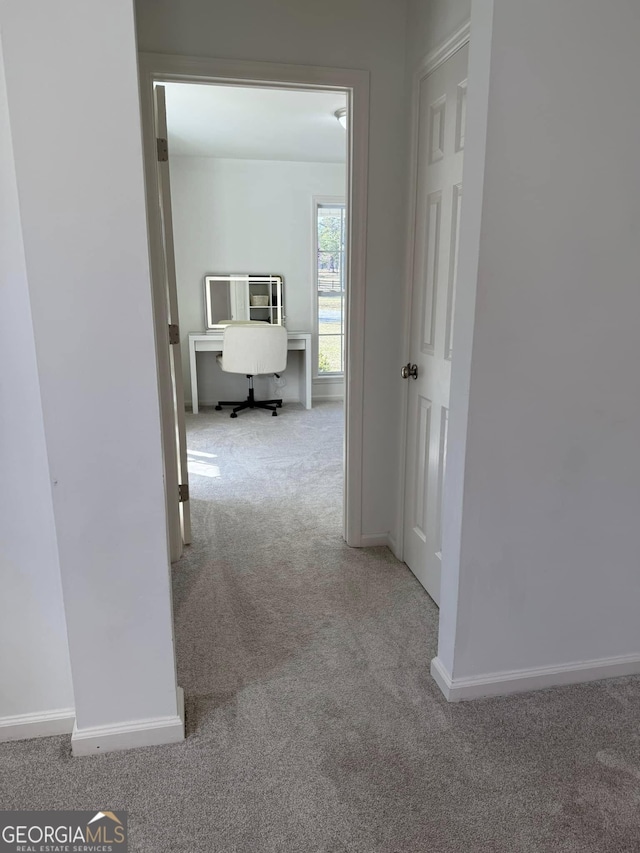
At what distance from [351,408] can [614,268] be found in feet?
4.14

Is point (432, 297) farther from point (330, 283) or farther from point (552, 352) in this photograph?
point (330, 283)

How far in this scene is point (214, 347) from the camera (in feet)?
18.0

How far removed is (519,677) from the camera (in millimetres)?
1823

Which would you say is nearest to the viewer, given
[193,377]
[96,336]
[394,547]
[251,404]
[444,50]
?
[96,336]

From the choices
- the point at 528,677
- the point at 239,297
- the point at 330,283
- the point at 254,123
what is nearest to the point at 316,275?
the point at 330,283

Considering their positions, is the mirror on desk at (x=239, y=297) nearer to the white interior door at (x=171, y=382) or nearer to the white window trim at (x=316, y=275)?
the white window trim at (x=316, y=275)

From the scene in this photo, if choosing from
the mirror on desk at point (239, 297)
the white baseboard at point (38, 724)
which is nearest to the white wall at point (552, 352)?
the white baseboard at point (38, 724)

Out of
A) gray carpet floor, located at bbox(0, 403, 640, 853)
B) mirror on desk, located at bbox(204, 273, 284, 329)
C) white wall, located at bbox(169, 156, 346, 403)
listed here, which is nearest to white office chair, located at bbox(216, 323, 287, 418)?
mirror on desk, located at bbox(204, 273, 284, 329)

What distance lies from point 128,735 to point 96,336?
107cm

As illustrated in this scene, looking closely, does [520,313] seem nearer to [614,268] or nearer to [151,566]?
Answer: [614,268]

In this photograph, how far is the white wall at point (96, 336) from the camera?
4.01 feet

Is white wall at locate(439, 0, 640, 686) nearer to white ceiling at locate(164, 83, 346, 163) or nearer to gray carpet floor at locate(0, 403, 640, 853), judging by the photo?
gray carpet floor at locate(0, 403, 640, 853)

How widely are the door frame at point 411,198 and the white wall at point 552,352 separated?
1.82 feet

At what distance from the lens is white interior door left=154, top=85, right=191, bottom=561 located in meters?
2.43
